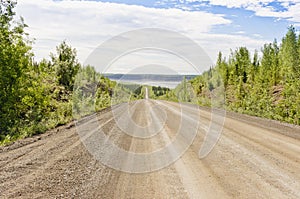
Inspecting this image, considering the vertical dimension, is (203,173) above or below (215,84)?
below

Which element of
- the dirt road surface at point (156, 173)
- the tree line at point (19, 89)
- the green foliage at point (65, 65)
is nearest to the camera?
the dirt road surface at point (156, 173)

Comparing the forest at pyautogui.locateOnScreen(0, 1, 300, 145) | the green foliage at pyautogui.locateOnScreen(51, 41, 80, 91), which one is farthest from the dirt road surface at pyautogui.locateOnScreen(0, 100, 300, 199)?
the green foliage at pyautogui.locateOnScreen(51, 41, 80, 91)

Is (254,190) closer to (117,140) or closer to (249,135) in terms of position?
(117,140)

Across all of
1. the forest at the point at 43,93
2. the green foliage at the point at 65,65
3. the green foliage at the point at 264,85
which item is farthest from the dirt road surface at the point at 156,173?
the green foliage at the point at 65,65

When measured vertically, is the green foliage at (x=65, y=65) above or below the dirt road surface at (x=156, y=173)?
above

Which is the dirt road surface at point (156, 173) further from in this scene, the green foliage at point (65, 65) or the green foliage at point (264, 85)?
the green foliage at point (65, 65)

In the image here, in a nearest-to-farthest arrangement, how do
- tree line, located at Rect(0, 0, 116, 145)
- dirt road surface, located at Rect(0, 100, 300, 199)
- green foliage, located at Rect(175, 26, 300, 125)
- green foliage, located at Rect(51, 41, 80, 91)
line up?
dirt road surface, located at Rect(0, 100, 300, 199) → tree line, located at Rect(0, 0, 116, 145) → green foliage, located at Rect(175, 26, 300, 125) → green foliage, located at Rect(51, 41, 80, 91)

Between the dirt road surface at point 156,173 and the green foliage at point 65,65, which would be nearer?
the dirt road surface at point 156,173

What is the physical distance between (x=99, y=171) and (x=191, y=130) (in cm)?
635

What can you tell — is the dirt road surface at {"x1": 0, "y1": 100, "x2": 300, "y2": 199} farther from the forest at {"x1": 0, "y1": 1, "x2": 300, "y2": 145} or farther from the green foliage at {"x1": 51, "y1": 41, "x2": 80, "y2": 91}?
the green foliage at {"x1": 51, "y1": 41, "x2": 80, "y2": 91}

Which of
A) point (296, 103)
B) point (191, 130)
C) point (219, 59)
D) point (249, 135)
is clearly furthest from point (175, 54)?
point (219, 59)

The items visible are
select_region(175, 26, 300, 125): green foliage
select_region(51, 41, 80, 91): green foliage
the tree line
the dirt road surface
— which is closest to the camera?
the dirt road surface

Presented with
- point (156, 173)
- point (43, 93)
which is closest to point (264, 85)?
point (43, 93)

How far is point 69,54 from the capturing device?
98.3 feet
